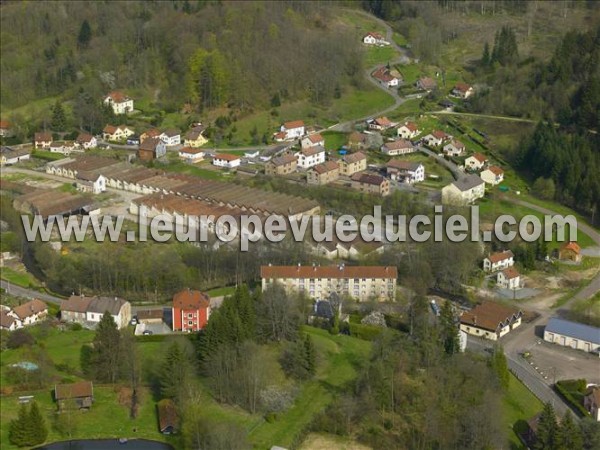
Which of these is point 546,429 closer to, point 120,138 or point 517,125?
point 517,125

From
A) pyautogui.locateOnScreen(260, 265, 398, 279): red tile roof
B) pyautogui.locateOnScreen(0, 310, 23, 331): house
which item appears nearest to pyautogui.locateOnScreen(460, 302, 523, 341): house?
pyautogui.locateOnScreen(260, 265, 398, 279): red tile roof

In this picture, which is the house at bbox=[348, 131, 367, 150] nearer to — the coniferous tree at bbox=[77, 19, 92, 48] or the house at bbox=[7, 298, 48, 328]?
the house at bbox=[7, 298, 48, 328]

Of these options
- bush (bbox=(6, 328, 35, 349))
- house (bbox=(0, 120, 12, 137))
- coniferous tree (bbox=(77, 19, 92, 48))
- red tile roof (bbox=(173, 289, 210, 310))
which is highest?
coniferous tree (bbox=(77, 19, 92, 48))

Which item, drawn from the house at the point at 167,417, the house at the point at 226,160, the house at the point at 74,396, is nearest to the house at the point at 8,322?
the house at the point at 74,396

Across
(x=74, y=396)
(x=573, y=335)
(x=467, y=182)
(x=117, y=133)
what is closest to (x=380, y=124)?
(x=467, y=182)

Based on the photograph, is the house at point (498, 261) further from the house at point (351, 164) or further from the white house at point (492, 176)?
the house at point (351, 164)

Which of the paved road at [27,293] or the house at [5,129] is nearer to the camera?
the paved road at [27,293]
